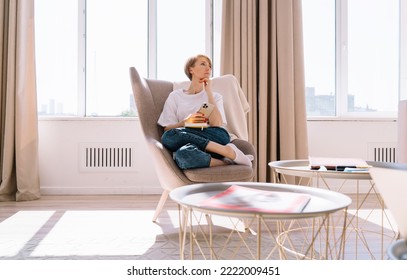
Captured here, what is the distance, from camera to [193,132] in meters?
2.11

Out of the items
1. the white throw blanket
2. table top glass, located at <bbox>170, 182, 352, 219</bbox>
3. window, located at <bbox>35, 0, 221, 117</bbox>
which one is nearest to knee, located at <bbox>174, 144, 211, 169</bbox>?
the white throw blanket

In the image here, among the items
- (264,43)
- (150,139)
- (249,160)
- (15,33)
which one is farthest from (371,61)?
(15,33)

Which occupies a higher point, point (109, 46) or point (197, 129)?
point (109, 46)

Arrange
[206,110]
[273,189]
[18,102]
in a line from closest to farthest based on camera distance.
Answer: [273,189]
[206,110]
[18,102]

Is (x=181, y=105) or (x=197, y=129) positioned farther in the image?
(x=181, y=105)

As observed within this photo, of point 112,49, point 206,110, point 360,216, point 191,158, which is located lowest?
→ point 360,216

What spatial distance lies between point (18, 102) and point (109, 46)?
98 cm

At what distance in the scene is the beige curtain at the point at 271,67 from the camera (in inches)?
128

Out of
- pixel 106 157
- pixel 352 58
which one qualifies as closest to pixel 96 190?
pixel 106 157

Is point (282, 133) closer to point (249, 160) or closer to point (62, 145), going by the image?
point (249, 160)

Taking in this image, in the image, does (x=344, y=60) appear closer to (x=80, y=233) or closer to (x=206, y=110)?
(x=206, y=110)

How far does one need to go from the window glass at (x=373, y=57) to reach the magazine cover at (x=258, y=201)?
9.92ft

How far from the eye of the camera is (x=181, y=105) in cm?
237
